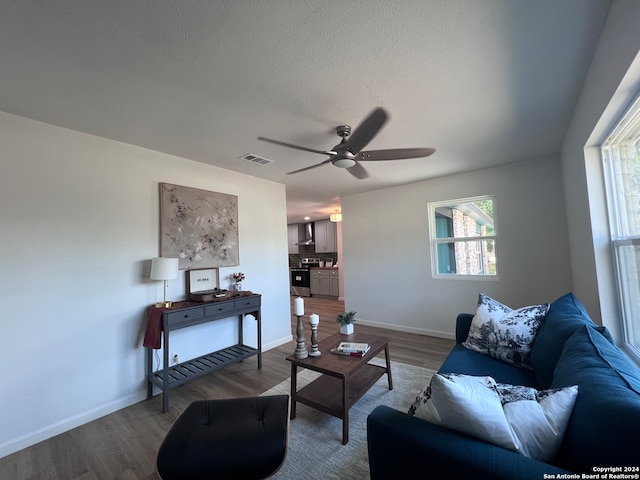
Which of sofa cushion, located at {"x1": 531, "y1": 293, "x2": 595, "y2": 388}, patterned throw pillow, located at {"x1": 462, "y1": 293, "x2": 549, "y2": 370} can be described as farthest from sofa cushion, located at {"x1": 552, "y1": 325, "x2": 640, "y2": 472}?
patterned throw pillow, located at {"x1": 462, "y1": 293, "x2": 549, "y2": 370}

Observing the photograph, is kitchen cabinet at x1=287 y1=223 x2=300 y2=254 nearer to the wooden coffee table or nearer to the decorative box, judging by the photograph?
the decorative box

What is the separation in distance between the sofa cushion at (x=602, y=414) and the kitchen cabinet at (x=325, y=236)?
23.1ft

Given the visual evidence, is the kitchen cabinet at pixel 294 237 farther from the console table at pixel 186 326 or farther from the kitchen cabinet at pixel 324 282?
the console table at pixel 186 326

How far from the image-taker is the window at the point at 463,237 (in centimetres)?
384

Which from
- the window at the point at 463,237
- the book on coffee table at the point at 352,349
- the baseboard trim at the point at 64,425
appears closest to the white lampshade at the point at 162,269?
the baseboard trim at the point at 64,425

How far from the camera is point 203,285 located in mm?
3086

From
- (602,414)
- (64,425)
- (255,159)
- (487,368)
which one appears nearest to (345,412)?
(487,368)

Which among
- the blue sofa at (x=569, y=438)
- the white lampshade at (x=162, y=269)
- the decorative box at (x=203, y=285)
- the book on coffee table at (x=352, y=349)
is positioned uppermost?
the white lampshade at (x=162, y=269)

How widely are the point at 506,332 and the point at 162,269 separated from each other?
2.93 meters

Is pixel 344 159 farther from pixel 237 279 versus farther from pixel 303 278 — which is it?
pixel 303 278

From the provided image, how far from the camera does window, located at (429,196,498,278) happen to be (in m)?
3.84

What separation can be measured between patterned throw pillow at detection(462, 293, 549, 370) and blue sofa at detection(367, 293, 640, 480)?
0.64 m

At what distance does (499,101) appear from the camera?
2049mm

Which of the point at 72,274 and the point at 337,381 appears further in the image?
the point at 337,381
